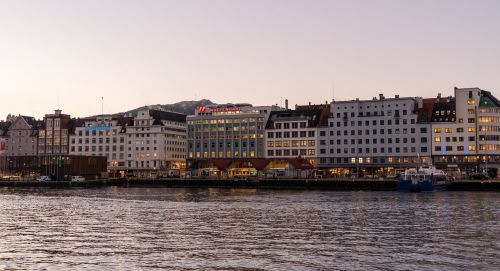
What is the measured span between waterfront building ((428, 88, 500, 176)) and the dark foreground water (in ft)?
371

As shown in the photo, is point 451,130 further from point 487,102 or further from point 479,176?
point 479,176

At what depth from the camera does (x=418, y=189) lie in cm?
14400

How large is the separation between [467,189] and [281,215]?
301ft

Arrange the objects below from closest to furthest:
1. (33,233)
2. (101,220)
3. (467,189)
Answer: (33,233) → (101,220) → (467,189)

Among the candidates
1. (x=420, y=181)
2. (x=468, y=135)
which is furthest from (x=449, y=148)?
(x=420, y=181)

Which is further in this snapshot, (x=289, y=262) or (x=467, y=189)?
(x=467, y=189)

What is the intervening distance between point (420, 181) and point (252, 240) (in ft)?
331

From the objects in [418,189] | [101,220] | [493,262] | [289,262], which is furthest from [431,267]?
[418,189]

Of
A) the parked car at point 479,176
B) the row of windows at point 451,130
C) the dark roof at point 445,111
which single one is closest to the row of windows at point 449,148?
the row of windows at point 451,130

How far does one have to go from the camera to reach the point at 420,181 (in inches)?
5699

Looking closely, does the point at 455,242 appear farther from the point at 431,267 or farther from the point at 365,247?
the point at 431,267

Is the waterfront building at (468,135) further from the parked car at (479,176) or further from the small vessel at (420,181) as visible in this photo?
the small vessel at (420,181)

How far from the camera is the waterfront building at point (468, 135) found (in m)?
187

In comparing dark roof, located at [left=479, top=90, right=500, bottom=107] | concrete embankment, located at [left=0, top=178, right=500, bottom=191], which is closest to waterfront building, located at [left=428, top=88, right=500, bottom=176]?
dark roof, located at [left=479, top=90, right=500, bottom=107]
